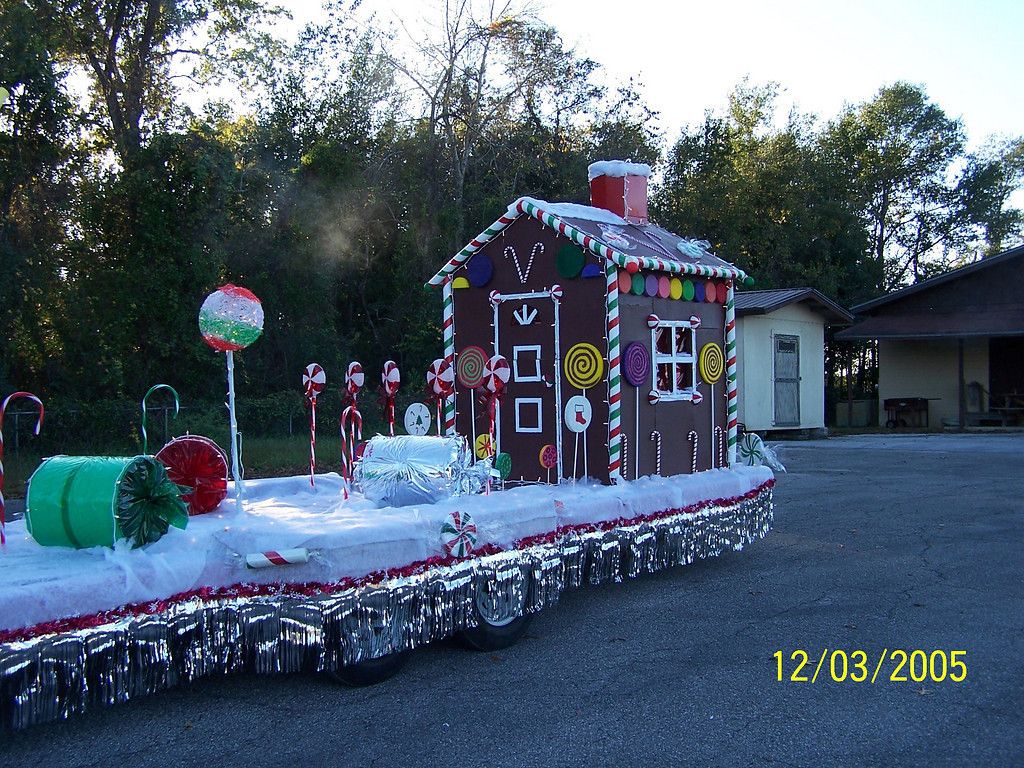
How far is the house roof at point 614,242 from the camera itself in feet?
22.4

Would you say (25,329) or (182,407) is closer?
(182,407)

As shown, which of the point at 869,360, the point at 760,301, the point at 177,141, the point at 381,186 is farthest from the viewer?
the point at 869,360

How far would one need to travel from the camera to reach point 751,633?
5781mm

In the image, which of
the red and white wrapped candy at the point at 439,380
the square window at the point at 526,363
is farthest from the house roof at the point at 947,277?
the red and white wrapped candy at the point at 439,380

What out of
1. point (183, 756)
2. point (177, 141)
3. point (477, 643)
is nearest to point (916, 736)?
point (477, 643)

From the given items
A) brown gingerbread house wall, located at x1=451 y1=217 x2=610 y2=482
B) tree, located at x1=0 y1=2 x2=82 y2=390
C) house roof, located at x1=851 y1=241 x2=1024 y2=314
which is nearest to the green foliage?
tree, located at x1=0 y1=2 x2=82 y2=390

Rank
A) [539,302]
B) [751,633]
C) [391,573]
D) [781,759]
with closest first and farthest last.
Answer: [781,759], [391,573], [751,633], [539,302]

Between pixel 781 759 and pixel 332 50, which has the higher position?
pixel 332 50

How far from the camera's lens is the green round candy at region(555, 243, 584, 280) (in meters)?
6.90

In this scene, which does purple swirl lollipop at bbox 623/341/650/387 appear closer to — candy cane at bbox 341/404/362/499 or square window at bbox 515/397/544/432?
square window at bbox 515/397/544/432

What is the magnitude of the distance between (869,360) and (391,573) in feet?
99.6

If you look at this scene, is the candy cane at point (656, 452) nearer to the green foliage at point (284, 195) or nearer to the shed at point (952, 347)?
the green foliage at point (284, 195)

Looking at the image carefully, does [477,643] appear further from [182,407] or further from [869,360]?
[869,360]

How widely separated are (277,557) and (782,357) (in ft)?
61.0
